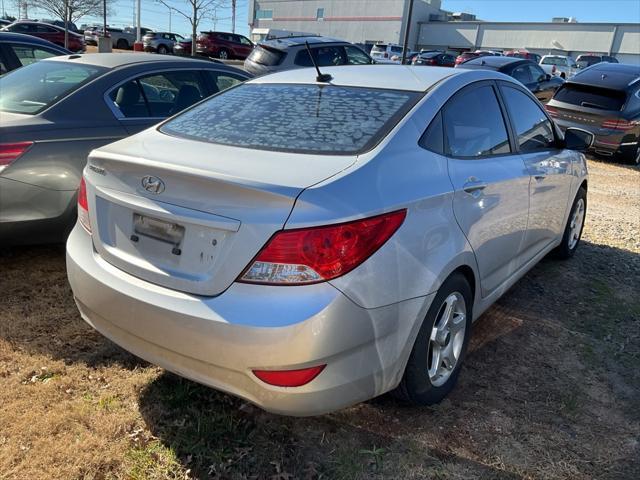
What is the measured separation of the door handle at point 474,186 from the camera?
8.83 feet

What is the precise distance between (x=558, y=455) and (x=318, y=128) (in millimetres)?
1866

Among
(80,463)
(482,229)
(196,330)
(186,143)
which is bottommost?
(80,463)

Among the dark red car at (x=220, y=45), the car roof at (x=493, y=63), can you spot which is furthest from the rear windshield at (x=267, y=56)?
the dark red car at (x=220, y=45)

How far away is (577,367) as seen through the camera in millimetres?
3301

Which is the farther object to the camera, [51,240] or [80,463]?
[51,240]

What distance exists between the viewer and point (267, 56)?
11883mm

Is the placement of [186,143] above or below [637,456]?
above

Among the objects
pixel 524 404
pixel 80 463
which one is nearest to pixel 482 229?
pixel 524 404

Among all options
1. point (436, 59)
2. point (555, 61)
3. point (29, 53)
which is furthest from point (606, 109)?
point (555, 61)

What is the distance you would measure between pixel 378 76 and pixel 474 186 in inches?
34.3

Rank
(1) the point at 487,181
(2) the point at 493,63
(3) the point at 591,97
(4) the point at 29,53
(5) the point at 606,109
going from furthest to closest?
(2) the point at 493,63, (3) the point at 591,97, (5) the point at 606,109, (4) the point at 29,53, (1) the point at 487,181

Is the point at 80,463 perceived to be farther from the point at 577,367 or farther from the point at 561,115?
the point at 561,115

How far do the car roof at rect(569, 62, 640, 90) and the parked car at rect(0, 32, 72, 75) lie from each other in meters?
8.98

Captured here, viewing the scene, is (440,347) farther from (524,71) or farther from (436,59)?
(436,59)
